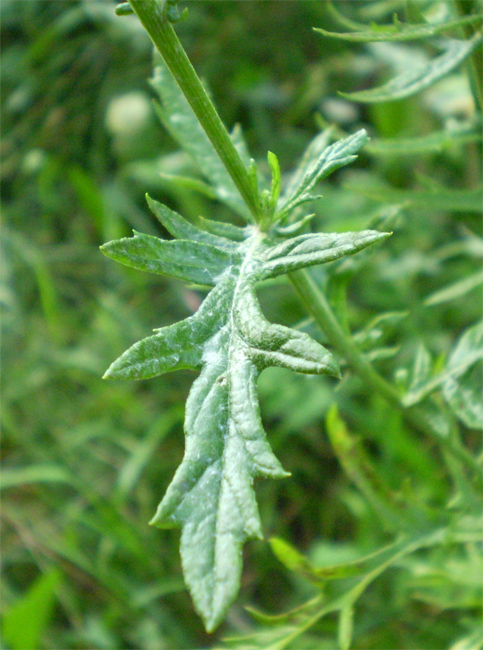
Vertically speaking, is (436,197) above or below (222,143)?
below

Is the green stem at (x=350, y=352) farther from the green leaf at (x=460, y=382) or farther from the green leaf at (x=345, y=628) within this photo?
the green leaf at (x=345, y=628)

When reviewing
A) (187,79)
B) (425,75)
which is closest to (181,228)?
(187,79)

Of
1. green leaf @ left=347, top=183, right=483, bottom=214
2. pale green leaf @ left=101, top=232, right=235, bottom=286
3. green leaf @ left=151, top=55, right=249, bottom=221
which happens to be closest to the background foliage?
green leaf @ left=347, top=183, right=483, bottom=214

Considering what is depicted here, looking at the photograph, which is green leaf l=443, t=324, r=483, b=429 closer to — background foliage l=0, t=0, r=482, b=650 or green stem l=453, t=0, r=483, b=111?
background foliage l=0, t=0, r=482, b=650

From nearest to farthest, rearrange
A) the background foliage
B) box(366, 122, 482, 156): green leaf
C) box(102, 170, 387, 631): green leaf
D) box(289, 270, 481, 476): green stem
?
box(102, 170, 387, 631): green leaf
box(289, 270, 481, 476): green stem
box(366, 122, 482, 156): green leaf
the background foliage

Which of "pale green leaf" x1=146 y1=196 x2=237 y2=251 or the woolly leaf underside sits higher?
"pale green leaf" x1=146 y1=196 x2=237 y2=251

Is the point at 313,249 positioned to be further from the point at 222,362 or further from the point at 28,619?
the point at 28,619
